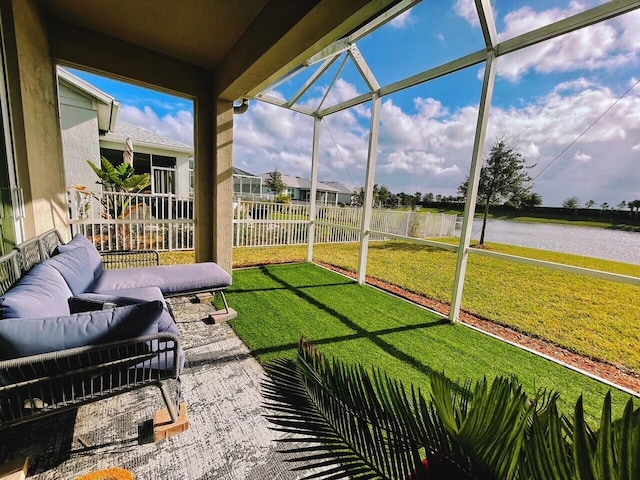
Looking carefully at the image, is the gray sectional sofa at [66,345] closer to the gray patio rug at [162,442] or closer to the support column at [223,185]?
the gray patio rug at [162,442]

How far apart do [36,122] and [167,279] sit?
1.94m

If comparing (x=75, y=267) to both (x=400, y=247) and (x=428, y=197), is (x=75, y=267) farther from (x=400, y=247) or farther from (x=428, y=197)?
(x=400, y=247)

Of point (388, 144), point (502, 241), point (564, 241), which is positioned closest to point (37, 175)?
point (388, 144)

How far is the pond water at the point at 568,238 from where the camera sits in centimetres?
254

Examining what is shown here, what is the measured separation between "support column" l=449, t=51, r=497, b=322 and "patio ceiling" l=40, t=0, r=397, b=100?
1.48 m

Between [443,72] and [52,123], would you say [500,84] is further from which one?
[52,123]

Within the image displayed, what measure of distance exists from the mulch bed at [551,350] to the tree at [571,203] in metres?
1.53

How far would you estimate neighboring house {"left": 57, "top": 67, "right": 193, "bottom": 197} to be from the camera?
690cm

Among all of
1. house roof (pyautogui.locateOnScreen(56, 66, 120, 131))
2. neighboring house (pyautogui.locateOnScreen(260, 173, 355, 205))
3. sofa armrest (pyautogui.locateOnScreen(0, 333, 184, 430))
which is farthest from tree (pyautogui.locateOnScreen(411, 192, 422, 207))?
neighboring house (pyautogui.locateOnScreen(260, 173, 355, 205))

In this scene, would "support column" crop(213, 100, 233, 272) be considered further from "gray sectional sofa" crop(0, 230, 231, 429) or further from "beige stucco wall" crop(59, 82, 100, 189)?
"beige stucco wall" crop(59, 82, 100, 189)

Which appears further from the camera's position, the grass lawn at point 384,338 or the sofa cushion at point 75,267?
the grass lawn at point 384,338

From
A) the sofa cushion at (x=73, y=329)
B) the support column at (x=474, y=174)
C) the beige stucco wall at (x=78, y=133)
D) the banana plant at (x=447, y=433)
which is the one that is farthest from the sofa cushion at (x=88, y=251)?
the beige stucco wall at (x=78, y=133)

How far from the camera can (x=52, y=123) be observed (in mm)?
3102

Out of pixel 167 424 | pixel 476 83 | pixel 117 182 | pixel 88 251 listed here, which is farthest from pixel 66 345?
pixel 117 182
